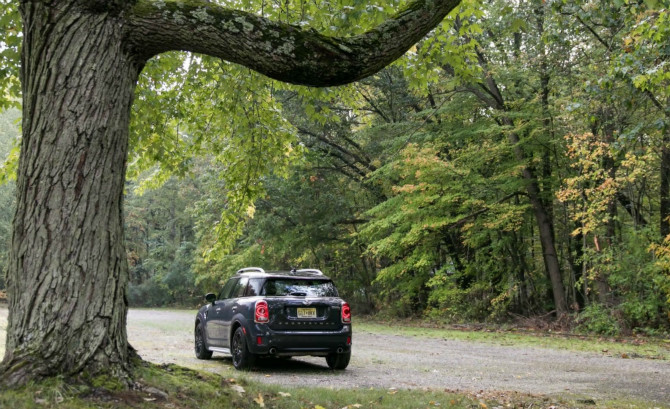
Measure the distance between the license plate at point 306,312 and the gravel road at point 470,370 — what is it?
0.93 meters

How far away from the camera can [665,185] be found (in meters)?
19.3

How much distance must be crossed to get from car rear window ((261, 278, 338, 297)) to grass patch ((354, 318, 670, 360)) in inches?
272

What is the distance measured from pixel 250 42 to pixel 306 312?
599cm

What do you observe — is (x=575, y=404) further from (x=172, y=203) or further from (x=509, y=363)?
(x=172, y=203)

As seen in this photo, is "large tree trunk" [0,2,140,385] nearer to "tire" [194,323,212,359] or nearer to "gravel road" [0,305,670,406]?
"gravel road" [0,305,670,406]

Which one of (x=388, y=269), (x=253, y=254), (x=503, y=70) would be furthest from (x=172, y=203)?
(x=503, y=70)

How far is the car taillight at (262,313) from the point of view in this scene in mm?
9734

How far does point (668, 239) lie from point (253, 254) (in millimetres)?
21775

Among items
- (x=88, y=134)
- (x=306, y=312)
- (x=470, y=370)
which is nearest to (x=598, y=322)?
(x=470, y=370)

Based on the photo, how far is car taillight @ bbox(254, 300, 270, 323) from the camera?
9734 millimetres

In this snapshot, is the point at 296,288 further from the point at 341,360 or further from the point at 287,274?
the point at 341,360

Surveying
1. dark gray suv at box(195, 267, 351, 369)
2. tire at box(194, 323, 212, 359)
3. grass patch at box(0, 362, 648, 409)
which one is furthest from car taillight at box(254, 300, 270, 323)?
grass patch at box(0, 362, 648, 409)

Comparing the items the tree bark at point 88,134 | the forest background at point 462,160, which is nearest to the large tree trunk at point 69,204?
the tree bark at point 88,134

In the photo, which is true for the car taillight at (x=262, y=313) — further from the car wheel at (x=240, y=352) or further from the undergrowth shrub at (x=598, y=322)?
the undergrowth shrub at (x=598, y=322)
